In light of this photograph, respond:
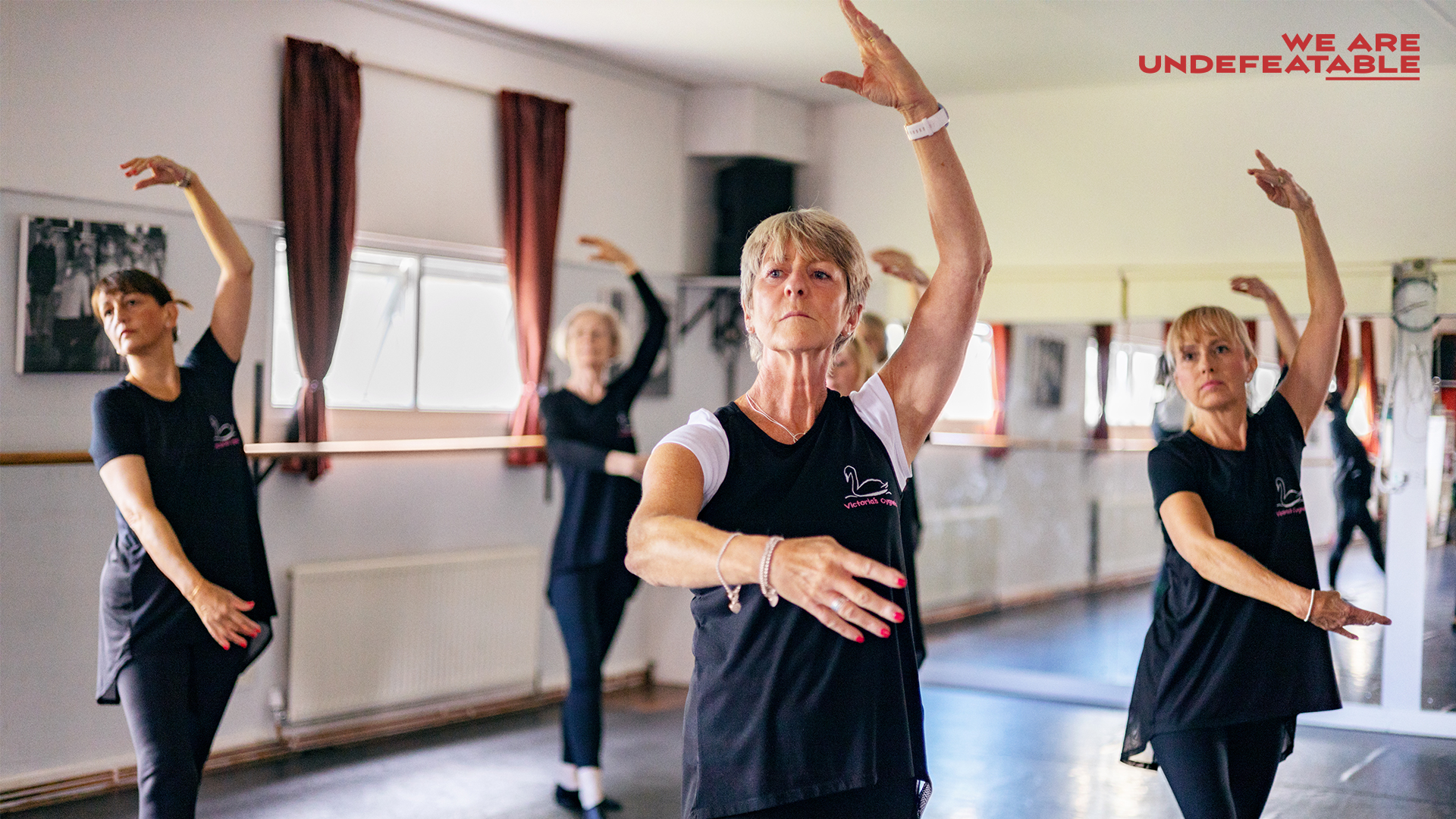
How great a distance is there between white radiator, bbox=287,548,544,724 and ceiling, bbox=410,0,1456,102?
91.8 inches

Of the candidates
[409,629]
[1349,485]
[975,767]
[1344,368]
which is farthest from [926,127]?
[1349,485]

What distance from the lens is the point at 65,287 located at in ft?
13.3

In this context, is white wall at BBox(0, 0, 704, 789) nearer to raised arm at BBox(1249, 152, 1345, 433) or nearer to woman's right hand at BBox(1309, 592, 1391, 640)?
raised arm at BBox(1249, 152, 1345, 433)

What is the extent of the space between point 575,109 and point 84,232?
2434 millimetres

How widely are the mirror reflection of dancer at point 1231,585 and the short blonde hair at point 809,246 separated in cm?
112

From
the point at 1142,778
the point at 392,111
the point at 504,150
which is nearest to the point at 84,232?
the point at 392,111

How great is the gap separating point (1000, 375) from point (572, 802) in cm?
331

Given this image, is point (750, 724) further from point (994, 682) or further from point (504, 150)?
point (994, 682)

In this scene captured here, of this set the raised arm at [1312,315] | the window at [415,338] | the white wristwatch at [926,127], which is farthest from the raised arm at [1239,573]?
the window at [415,338]

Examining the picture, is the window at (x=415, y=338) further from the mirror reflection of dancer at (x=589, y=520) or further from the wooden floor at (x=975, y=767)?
the wooden floor at (x=975, y=767)

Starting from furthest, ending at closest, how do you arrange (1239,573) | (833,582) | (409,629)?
1. (409,629)
2. (1239,573)
3. (833,582)

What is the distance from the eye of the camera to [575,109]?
5.89 metres

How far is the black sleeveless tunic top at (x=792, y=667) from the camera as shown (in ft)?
5.08

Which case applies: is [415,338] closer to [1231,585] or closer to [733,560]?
[1231,585]
